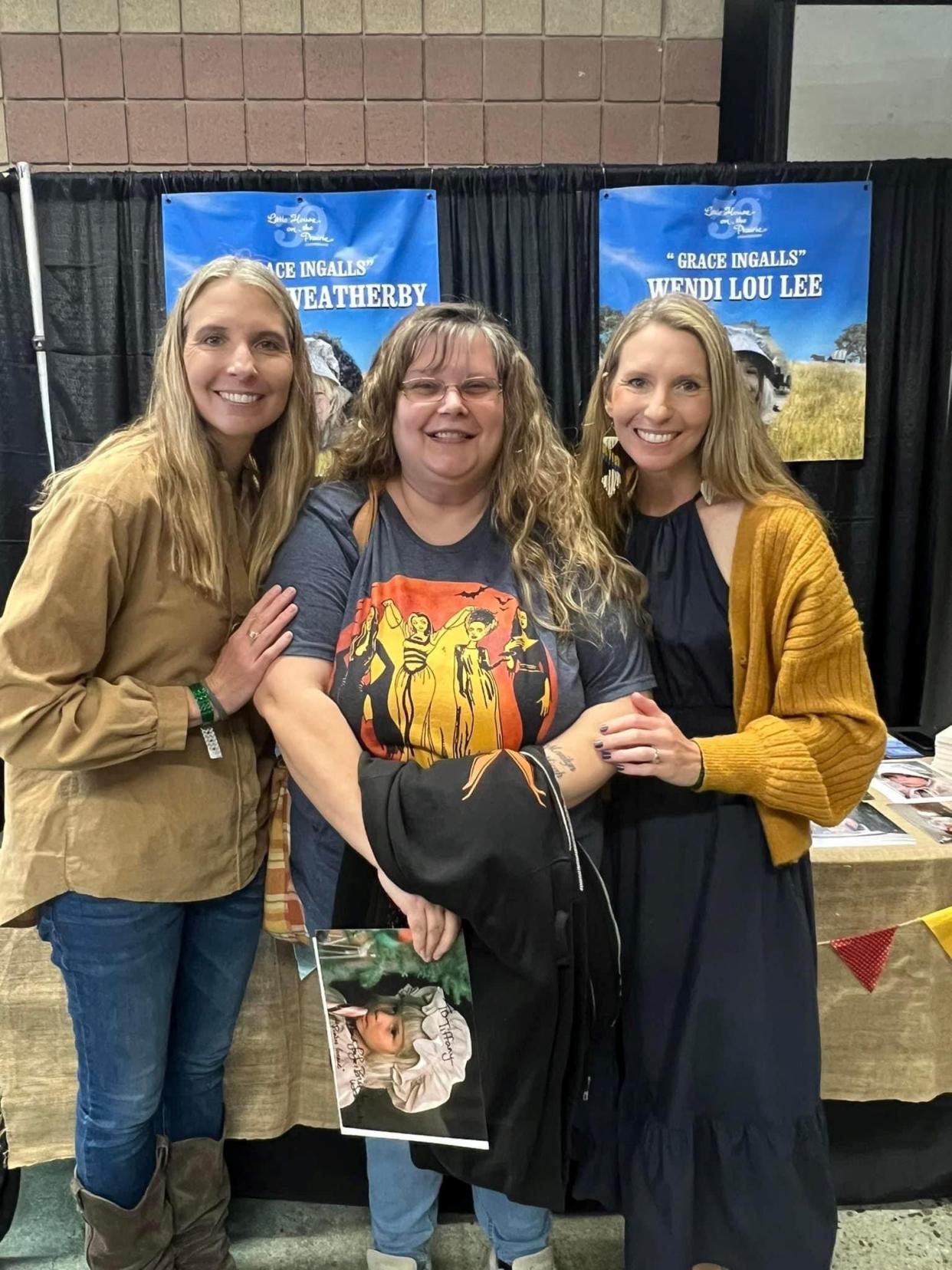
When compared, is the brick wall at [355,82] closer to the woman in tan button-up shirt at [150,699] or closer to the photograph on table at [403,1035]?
the woman in tan button-up shirt at [150,699]

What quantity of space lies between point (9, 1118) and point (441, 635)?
1.21 meters

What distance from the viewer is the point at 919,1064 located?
1.55 metres

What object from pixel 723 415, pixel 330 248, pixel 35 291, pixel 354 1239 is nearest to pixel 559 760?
pixel 723 415

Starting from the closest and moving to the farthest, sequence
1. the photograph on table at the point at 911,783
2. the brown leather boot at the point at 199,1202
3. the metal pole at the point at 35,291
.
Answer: the brown leather boot at the point at 199,1202
the photograph on table at the point at 911,783
the metal pole at the point at 35,291

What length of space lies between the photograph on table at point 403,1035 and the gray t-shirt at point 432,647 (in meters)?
0.11

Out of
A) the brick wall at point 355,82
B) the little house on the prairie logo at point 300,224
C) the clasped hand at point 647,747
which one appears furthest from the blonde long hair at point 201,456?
the brick wall at point 355,82

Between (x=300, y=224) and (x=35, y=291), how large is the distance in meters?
0.75

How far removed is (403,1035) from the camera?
1.18 metres

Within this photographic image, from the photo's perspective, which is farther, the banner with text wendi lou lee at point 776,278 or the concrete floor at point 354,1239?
the banner with text wendi lou lee at point 776,278

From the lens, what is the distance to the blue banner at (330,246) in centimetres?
242

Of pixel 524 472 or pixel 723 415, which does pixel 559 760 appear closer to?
pixel 524 472

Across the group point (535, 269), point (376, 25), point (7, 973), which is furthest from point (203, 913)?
point (376, 25)

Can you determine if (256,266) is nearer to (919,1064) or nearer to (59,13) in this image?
(919,1064)

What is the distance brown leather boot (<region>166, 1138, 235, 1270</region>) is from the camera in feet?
4.71
